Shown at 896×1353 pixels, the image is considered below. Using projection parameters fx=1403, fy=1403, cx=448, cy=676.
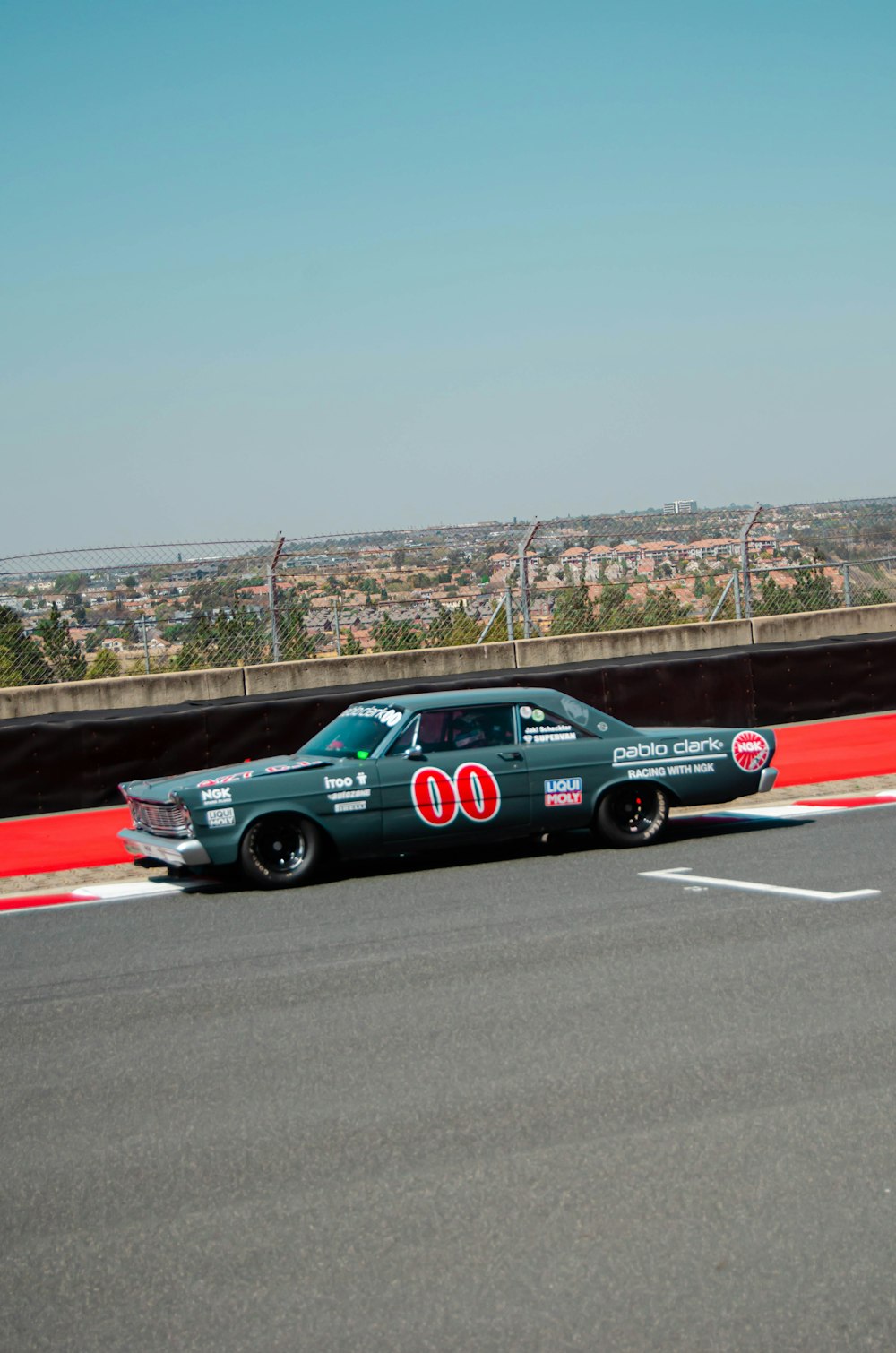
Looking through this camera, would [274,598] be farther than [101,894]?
Yes

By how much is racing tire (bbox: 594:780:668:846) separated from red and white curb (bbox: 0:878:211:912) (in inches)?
116

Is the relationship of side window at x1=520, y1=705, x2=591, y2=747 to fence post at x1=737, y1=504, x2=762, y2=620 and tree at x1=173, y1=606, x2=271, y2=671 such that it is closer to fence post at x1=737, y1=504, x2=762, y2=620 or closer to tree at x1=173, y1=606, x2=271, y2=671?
tree at x1=173, y1=606, x2=271, y2=671

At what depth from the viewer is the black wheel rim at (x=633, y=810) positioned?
10.5 m

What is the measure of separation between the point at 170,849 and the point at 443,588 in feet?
33.6

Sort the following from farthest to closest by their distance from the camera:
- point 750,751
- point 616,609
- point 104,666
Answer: point 616,609 < point 104,666 < point 750,751

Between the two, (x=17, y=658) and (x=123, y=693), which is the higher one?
(x=17, y=658)

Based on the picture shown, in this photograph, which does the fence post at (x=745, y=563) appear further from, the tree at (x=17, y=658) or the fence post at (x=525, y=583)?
the tree at (x=17, y=658)

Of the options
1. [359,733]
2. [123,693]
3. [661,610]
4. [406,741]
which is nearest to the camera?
[406,741]

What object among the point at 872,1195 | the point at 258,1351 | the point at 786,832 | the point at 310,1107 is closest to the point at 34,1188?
the point at 310,1107

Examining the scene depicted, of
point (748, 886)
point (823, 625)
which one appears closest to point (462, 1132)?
point (748, 886)

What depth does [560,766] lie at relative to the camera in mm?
10180

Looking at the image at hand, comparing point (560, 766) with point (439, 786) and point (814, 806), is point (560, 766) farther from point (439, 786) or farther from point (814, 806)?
point (814, 806)

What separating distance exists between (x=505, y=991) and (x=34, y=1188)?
8.39ft

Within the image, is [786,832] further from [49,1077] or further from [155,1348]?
[155,1348]
